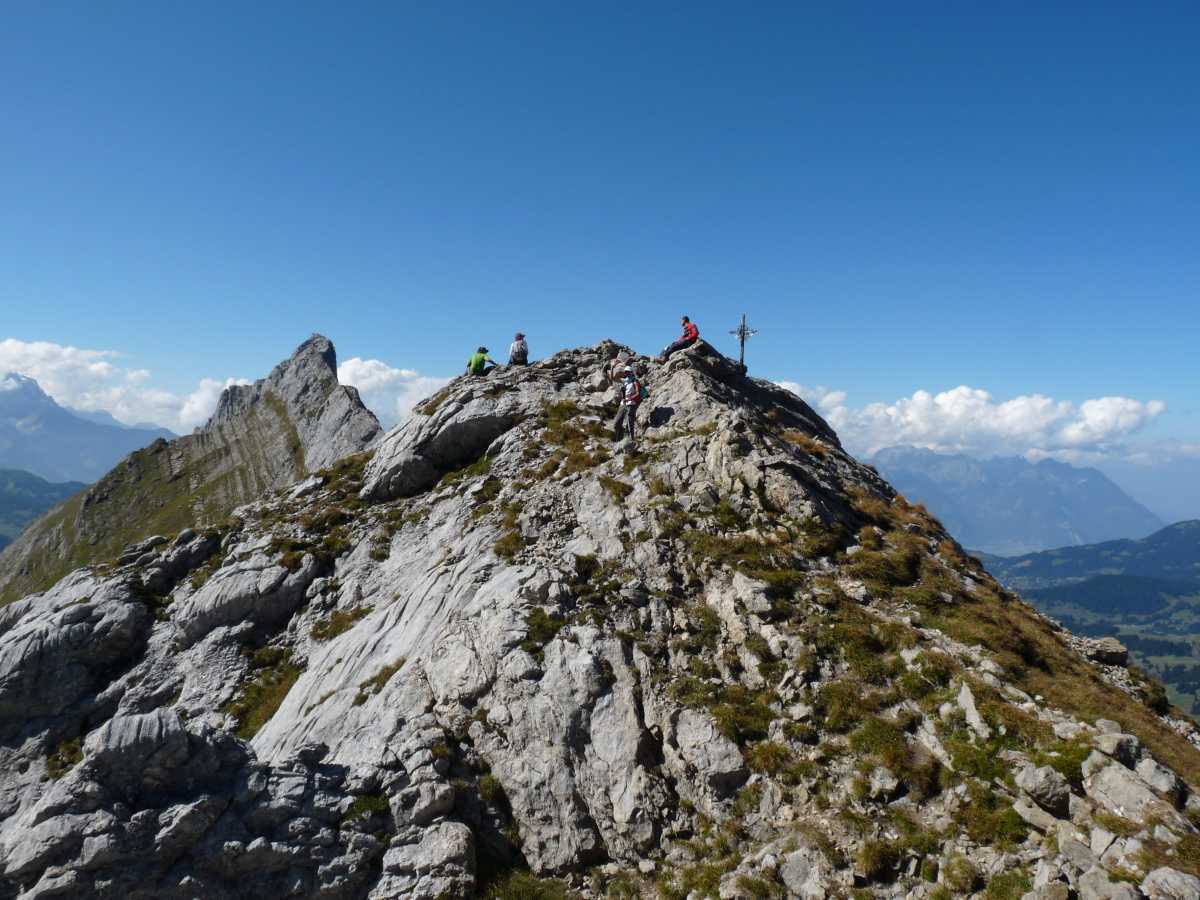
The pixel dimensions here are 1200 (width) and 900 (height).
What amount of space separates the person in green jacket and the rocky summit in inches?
537

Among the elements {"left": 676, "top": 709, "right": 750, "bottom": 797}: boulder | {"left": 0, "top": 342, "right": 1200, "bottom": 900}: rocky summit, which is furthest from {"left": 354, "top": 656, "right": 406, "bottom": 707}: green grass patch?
{"left": 676, "top": 709, "right": 750, "bottom": 797}: boulder

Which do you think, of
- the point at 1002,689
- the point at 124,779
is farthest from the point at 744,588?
the point at 124,779

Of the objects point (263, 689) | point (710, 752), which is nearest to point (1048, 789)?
point (710, 752)

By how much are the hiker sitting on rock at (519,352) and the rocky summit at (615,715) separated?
13.7 metres

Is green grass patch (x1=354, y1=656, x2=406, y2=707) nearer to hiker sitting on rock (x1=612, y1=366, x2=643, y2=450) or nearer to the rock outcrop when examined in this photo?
hiker sitting on rock (x1=612, y1=366, x2=643, y2=450)

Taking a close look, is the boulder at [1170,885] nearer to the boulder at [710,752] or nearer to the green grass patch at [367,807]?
the boulder at [710,752]

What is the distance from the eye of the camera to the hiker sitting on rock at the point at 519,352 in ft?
150

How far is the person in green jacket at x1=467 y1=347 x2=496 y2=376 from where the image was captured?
4566cm

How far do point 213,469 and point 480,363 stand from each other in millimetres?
129271

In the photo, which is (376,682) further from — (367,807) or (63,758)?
(63,758)

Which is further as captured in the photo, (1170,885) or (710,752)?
(710,752)

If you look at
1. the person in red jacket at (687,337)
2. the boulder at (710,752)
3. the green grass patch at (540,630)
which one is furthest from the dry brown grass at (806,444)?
the boulder at (710,752)

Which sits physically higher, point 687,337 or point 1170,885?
point 687,337

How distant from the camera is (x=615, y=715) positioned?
20.5 m
